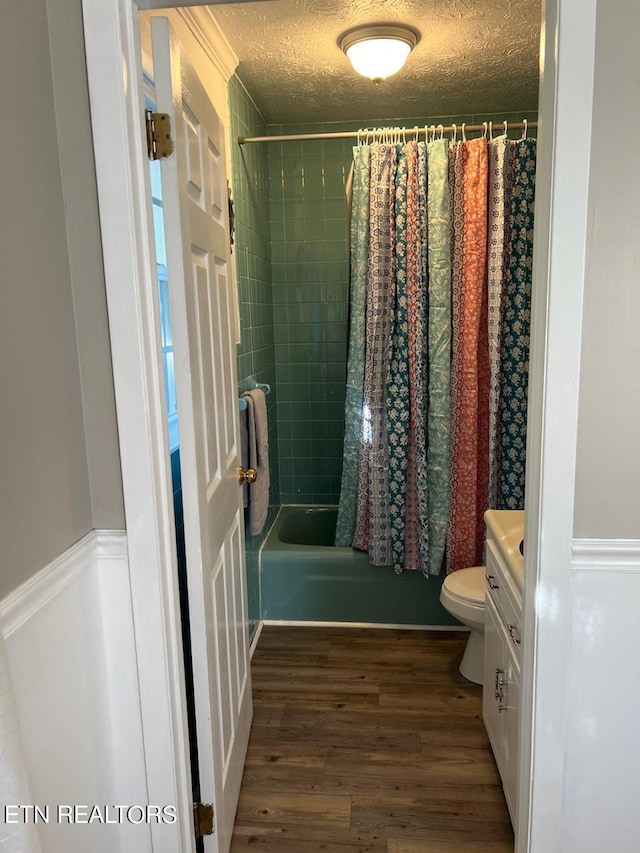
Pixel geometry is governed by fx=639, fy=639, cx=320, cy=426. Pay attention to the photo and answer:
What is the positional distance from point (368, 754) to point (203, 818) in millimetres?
784

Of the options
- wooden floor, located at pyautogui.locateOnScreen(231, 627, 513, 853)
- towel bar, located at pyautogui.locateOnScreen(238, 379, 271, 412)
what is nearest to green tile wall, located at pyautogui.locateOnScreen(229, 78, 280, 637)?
towel bar, located at pyautogui.locateOnScreen(238, 379, 271, 412)

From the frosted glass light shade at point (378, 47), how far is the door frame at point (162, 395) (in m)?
1.35

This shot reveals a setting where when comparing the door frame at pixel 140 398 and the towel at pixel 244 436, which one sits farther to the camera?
the towel at pixel 244 436

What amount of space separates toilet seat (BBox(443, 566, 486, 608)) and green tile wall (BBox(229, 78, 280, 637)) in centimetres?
89

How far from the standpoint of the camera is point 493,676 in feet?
6.54

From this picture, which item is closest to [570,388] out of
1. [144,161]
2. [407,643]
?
[144,161]

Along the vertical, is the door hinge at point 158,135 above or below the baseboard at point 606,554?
above

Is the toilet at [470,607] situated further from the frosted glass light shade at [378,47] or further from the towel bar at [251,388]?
the frosted glass light shade at [378,47]

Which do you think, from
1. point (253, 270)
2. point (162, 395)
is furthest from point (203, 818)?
point (253, 270)

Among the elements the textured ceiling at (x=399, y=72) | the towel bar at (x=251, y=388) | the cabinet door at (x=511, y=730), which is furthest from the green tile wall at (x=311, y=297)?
the cabinet door at (x=511, y=730)

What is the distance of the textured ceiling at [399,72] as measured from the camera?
214cm

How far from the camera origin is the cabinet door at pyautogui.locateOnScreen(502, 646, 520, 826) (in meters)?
1.64

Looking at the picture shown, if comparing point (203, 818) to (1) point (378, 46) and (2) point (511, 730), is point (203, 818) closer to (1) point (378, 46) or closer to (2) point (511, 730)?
(2) point (511, 730)

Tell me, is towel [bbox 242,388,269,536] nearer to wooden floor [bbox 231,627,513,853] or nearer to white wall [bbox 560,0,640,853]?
wooden floor [bbox 231,627,513,853]
